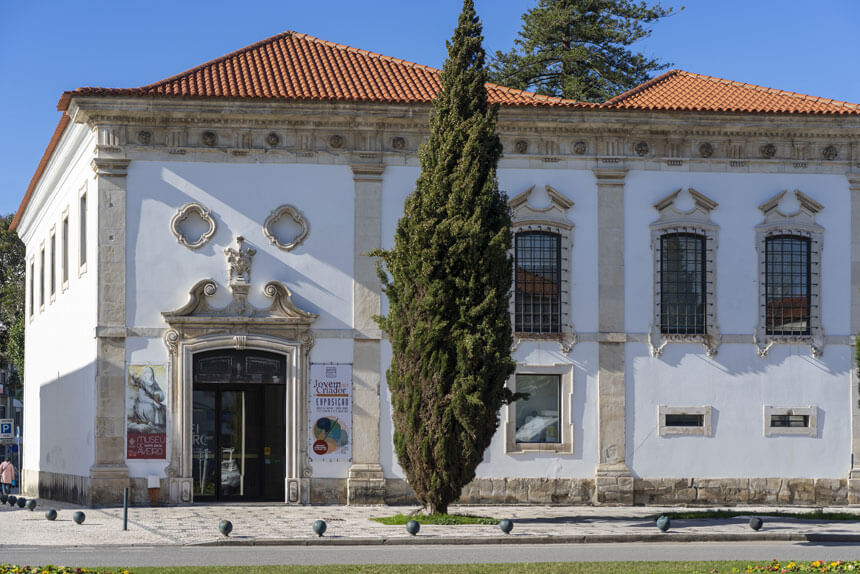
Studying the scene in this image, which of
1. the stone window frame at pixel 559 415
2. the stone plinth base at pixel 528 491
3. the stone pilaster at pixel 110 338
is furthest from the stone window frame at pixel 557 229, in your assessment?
the stone pilaster at pixel 110 338

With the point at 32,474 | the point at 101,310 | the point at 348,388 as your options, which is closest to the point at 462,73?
the point at 348,388

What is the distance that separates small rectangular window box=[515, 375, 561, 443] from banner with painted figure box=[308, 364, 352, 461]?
3548 mm

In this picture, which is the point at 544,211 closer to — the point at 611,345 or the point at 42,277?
the point at 611,345

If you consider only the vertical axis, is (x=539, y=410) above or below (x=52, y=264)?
below

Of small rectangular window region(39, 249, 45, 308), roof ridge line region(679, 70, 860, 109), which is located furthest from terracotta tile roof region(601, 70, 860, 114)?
small rectangular window region(39, 249, 45, 308)

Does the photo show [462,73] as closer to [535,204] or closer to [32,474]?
Answer: [535,204]

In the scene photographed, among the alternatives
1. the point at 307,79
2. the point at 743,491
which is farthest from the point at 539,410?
the point at 307,79

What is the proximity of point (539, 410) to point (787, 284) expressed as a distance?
235 inches

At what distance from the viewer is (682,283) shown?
28016 mm

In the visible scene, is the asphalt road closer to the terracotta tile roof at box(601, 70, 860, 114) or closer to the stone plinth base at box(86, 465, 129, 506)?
the stone plinth base at box(86, 465, 129, 506)

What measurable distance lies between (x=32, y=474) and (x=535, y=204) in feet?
56.5

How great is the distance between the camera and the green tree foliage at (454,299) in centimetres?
2225

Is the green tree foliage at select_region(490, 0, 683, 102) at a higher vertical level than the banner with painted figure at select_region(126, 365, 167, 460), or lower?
higher

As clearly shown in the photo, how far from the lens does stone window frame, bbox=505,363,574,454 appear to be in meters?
27.1
